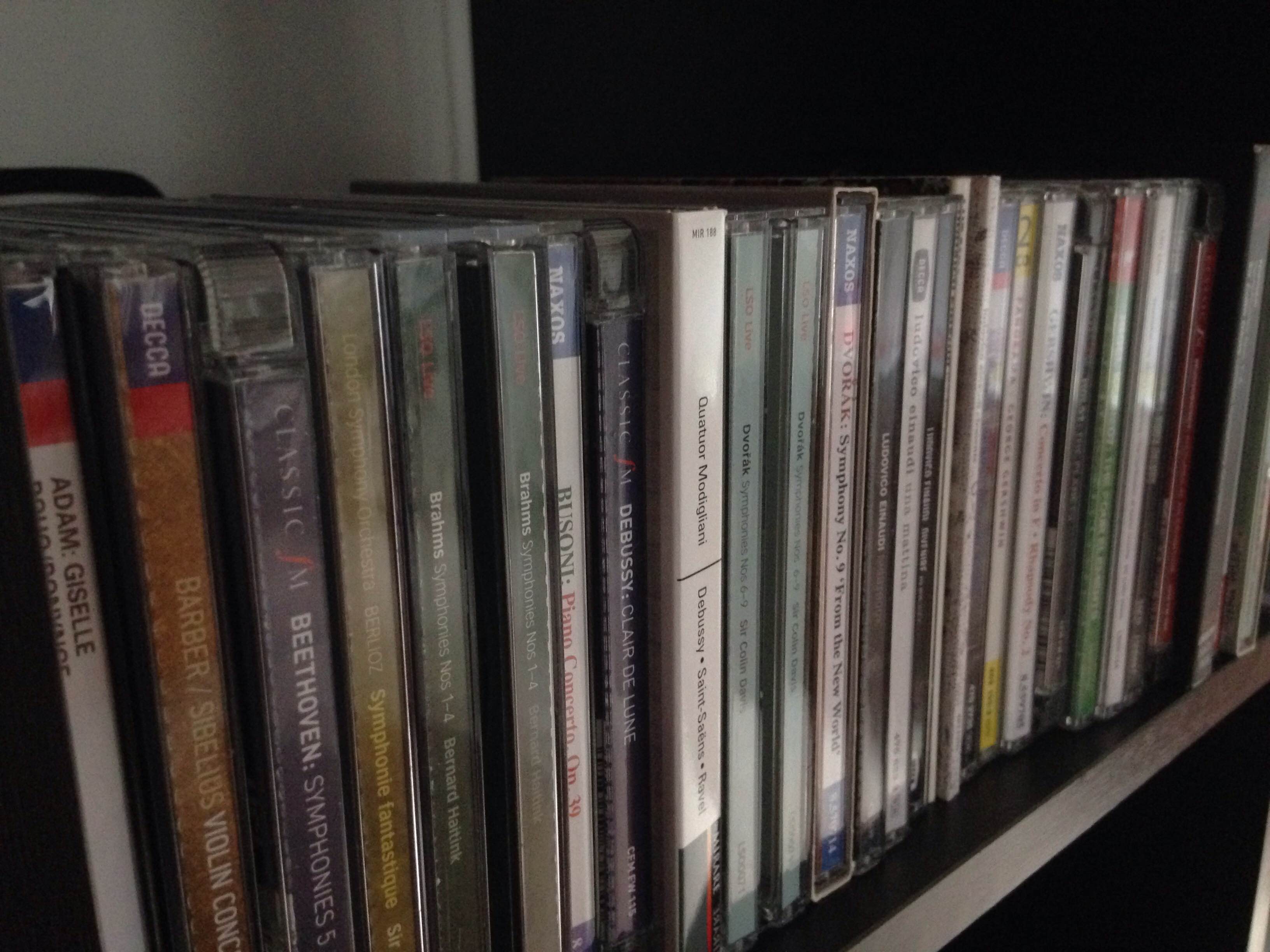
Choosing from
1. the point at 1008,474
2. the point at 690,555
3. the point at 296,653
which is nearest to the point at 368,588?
the point at 296,653

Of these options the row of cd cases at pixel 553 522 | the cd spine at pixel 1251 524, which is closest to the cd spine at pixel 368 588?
the row of cd cases at pixel 553 522

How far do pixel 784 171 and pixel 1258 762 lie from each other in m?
0.56

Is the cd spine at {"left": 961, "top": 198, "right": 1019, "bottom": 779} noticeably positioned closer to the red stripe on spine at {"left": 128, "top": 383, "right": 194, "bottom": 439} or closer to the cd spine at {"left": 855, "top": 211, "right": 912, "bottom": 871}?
the cd spine at {"left": 855, "top": 211, "right": 912, "bottom": 871}

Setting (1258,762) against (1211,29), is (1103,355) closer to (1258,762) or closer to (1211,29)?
(1211,29)

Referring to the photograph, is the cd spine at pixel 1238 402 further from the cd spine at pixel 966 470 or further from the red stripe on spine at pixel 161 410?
the red stripe on spine at pixel 161 410

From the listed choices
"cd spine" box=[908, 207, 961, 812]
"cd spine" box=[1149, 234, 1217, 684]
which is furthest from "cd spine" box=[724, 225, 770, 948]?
"cd spine" box=[1149, 234, 1217, 684]

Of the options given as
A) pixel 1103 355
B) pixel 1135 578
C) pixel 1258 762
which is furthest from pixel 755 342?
pixel 1258 762

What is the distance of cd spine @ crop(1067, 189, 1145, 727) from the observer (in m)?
0.57

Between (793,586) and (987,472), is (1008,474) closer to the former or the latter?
(987,472)

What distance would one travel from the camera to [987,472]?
1.77 ft

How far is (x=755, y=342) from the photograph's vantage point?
1.33ft

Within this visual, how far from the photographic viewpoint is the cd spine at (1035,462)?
536mm

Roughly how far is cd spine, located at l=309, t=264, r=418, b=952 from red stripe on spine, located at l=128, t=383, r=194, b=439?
4cm

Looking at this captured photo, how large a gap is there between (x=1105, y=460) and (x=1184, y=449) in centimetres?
9
